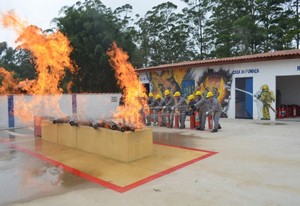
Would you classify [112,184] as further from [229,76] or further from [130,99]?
[229,76]

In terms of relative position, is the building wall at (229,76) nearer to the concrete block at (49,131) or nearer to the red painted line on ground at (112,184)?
the red painted line on ground at (112,184)

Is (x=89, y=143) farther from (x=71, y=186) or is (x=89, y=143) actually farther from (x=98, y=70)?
(x=98, y=70)

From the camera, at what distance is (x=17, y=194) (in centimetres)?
496

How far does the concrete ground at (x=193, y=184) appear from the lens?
4586mm

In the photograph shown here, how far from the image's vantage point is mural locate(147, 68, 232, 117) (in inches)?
658

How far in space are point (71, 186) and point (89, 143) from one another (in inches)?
108

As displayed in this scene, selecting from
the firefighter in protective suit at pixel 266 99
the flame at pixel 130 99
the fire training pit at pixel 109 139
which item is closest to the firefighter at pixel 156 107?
the flame at pixel 130 99

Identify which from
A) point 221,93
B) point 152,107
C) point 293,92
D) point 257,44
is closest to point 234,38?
point 257,44

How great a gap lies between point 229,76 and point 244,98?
1562 mm

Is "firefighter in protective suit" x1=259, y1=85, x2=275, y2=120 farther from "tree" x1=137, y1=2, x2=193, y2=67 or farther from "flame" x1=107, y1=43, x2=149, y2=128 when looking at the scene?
"tree" x1=137, y1=2, x2=193, y2=67

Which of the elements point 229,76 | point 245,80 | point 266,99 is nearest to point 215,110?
point 266,99

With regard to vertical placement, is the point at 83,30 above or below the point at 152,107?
above

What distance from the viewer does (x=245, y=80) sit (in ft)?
52.0

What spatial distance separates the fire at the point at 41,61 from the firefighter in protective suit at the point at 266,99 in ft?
33.3
